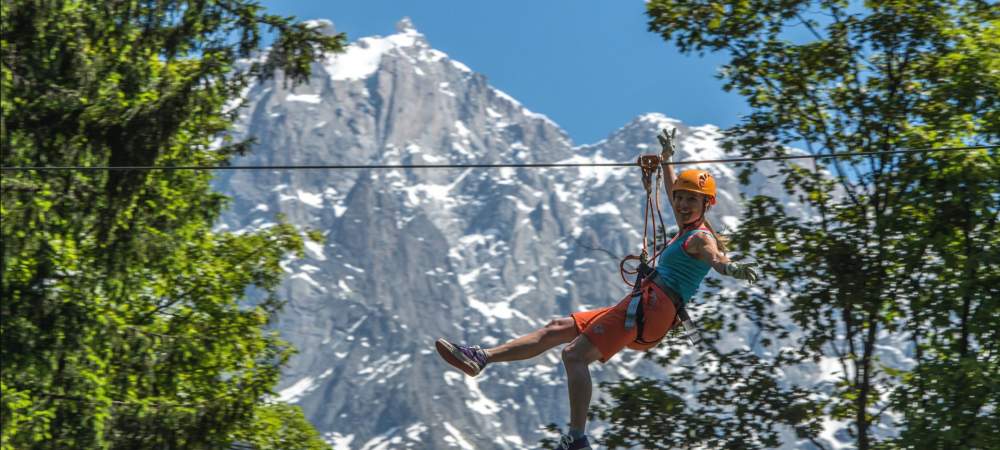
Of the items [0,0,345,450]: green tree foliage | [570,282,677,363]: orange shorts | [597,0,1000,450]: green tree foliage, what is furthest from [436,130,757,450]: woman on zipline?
[0,0,345,450]: green tree foliage

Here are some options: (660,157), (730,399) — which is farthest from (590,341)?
(730,399)

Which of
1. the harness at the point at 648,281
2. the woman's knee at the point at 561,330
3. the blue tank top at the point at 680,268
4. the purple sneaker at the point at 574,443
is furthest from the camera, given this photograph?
the blue tank top at the point at 680,268

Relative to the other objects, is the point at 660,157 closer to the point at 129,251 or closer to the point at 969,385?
the point at 969,385

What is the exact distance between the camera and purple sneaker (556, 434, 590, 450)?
655 cm

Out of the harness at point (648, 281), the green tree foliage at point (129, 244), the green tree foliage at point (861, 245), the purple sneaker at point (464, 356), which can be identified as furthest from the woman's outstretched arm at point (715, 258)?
the green tree foliage at point (129, 244)

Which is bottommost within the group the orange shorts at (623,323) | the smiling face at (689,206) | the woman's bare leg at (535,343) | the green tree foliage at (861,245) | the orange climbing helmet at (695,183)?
the woman's bare leg at (535,343)

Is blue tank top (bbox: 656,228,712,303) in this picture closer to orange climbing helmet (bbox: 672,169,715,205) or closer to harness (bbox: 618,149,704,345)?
harness (bbox: 618,149,704,345)

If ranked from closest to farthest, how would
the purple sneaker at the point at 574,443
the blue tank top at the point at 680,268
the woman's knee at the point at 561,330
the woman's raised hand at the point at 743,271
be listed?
the woman's raised hand at the point at 743,271
the purple sneaker at the point at 574,443
the woman's knee at the point at 561,330
the blue tank top at the point at 680,268

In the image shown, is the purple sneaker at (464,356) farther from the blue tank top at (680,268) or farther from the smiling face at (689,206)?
the smiling face at (689,206)

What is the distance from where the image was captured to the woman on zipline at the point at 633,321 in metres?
6.64

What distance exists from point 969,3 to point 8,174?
12.8 metres

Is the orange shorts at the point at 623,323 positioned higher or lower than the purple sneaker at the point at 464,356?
higher

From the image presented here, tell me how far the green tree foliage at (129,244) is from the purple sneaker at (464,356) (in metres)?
9.60

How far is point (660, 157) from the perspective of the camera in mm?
7590
